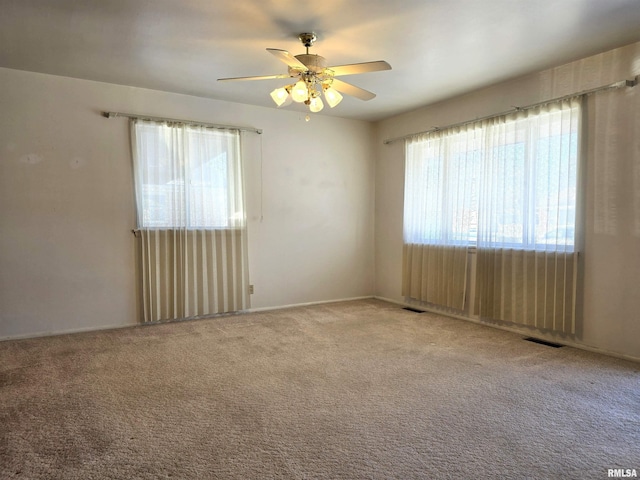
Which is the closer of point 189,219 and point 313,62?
point 313,62

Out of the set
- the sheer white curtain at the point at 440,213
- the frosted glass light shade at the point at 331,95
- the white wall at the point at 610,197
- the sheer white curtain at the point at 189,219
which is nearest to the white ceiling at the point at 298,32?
the white wall at the point at 610,197

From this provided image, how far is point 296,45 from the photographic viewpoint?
3215mm

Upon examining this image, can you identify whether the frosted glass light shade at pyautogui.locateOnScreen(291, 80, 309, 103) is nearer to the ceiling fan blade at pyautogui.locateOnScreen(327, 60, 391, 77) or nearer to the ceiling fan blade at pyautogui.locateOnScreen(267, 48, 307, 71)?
the ceiling fan blade at pyautogui.locateOnScreen(267, 48, 307, 71)

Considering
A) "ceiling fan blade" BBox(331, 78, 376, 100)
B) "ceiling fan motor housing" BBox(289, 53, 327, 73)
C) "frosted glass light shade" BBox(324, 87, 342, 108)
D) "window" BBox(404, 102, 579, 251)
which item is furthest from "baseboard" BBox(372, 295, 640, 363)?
"ceiling fan motor housing" BBox(289, 53, 327, 73)

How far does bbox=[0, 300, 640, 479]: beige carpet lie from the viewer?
1856 millimetres

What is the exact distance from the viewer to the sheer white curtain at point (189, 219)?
434cm

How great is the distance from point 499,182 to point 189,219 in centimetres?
344

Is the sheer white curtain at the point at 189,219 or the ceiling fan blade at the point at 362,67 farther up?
the ceiling fan blade at the point at 362,67

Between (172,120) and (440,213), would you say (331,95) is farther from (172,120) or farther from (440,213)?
(440,213)

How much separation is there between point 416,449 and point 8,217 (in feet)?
13.5

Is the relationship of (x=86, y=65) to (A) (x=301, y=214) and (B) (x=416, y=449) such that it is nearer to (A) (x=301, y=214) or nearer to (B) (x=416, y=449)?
(A) (x=301, y=214)

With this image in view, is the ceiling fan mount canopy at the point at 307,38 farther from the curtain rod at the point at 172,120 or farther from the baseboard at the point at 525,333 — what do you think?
the baseboard at the point at 525,333

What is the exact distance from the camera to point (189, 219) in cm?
454

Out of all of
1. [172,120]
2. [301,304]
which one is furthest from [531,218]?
[172,120]
